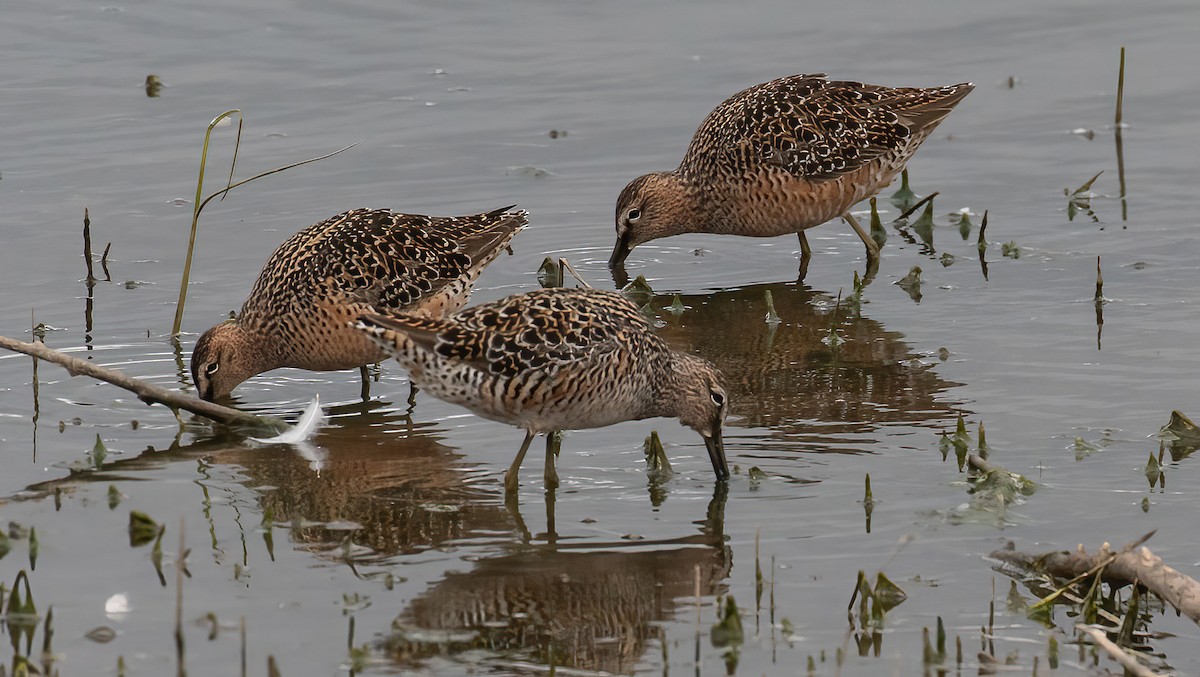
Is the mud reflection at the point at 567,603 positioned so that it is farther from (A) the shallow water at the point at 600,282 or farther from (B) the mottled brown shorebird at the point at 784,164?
(B) the mottled brown shorebird at the point at 784,164

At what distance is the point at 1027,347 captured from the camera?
8641 mm

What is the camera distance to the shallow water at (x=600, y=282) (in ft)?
18.8

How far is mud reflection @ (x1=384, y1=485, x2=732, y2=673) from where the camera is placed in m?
5.39

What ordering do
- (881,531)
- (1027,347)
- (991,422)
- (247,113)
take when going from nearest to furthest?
(881,531) < (991,422) < (1027,347) < (247,113)

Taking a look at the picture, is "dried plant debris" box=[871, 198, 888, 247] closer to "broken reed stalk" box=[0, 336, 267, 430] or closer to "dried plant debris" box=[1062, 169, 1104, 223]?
"dried plant debris" box=[1062, 169, 1104, 223]

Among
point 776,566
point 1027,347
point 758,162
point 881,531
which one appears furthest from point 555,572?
point 758,162

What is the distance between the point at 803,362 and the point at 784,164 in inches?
73.2

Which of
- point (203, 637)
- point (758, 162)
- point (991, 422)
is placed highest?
point (758, 162)

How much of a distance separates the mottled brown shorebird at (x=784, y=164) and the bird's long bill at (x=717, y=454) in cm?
347

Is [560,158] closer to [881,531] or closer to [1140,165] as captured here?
[1140,165]

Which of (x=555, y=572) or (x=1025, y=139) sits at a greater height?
(x=1025, y=139)

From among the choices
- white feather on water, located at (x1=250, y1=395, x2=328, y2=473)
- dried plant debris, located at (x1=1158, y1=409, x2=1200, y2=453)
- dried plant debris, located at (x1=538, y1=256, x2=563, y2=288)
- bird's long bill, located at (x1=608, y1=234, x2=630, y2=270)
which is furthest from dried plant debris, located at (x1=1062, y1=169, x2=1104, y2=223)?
white feather on water, located at (x1=250, y1=395, x2=328, y2=473)

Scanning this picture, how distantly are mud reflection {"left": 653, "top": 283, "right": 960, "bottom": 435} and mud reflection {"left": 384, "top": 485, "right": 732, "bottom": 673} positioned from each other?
1499mm

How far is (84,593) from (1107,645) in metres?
3.28
